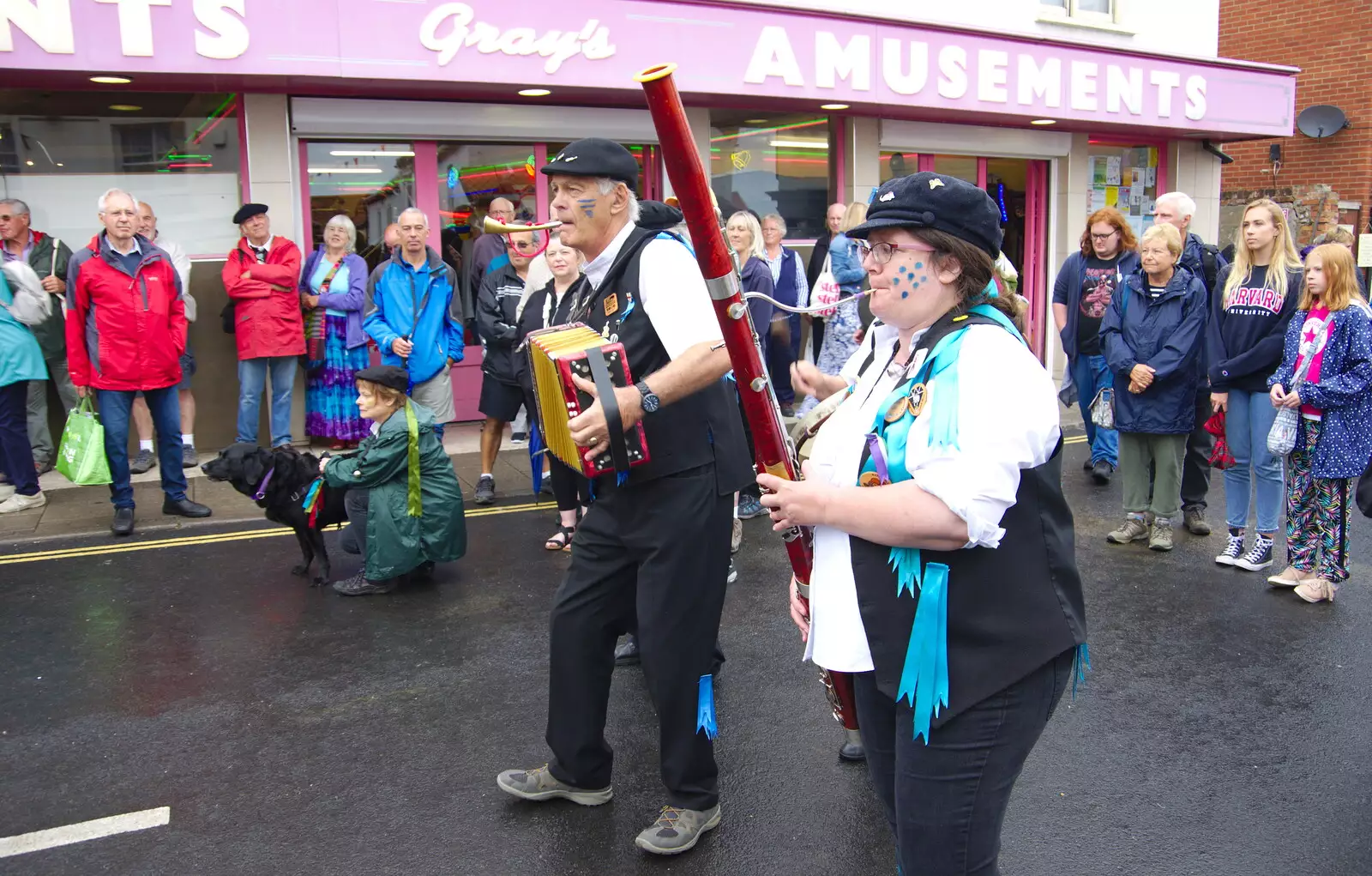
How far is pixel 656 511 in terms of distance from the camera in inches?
138

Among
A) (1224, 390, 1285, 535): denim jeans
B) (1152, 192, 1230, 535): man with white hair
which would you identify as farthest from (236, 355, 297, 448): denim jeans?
(1224, 390, 1285, 535): denim jeans

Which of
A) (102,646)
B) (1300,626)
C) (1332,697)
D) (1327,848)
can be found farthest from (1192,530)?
(102,646)

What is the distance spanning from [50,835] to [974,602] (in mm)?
3253

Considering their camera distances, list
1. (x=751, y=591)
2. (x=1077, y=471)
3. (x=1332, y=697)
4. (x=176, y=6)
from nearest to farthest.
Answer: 1. (x=1332, y=697)
2. (x=751, y=591)
3. (x=176, y=6)
4. (x=1077, y=471)

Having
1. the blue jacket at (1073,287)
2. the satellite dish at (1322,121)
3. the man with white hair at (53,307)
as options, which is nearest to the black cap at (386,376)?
the man with white hair at (53,307)

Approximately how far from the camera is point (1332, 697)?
486 centimetres

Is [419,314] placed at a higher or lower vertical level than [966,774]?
higher

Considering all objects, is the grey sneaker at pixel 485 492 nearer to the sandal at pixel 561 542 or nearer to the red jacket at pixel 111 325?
the sandal at pixel 561 542

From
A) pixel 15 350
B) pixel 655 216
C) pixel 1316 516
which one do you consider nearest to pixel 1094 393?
pixel 1316 516

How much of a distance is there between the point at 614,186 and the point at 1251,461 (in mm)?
4912

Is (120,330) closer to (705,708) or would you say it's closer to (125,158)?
(125,158)

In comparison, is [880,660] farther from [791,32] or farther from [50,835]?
[791,32]

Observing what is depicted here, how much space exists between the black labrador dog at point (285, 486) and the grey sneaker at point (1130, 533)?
4749 mm

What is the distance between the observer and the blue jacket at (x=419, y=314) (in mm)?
8891
